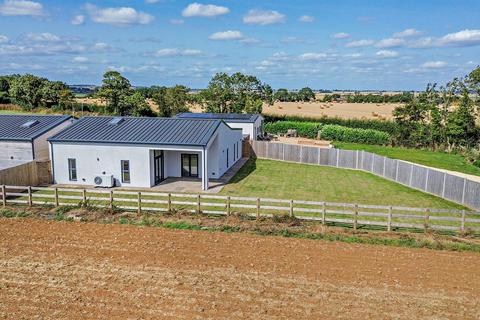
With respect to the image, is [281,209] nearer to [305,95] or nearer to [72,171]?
[72,171]

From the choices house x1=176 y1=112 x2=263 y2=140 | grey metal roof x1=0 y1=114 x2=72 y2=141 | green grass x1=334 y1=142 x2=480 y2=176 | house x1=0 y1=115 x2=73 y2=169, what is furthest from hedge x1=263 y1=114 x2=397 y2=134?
house x1=0 y1=115 x2=73 y2=169

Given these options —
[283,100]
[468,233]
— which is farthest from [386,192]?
[283,100]

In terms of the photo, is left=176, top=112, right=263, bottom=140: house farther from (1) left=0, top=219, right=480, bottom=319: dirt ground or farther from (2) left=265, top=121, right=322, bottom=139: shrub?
(1) left=0, top=219, right=480, bottom=319: dirt ground

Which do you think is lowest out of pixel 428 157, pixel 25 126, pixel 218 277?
pixel 218 277

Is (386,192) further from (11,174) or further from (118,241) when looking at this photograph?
(11,174)

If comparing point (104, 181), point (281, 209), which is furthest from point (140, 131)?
point (281, 209)

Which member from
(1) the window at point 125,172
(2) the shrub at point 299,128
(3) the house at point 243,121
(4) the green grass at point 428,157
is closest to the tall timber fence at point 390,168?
(4) the green grass at point 428,157

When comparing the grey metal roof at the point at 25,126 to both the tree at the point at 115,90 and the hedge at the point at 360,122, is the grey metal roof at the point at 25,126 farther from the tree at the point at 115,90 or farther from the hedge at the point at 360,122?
the hedge at the point at 360,122
